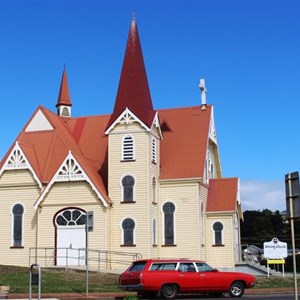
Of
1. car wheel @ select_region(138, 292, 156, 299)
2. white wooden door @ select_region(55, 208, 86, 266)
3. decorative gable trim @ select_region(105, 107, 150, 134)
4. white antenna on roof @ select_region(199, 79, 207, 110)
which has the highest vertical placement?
white antenna on roof @ select_region(199, 79, 207, 110)

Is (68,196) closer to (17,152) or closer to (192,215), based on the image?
(17,152)

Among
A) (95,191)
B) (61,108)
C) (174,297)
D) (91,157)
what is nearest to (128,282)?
(174,297)

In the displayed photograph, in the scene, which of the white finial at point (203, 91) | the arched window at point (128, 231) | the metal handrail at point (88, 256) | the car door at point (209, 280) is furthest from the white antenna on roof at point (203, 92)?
the car door at point (209, 280)

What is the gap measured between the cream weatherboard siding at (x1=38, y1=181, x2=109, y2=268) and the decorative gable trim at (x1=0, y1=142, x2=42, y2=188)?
8.07 ft

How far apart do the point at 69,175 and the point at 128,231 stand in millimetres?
5382

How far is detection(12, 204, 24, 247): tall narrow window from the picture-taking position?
137ft

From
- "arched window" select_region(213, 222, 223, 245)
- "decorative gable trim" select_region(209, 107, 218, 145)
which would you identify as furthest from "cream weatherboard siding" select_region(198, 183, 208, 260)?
"decorative gable trim" select_region(209, 107, 218, 145)

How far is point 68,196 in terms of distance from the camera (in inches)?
1594

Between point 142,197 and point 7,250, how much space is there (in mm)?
10137

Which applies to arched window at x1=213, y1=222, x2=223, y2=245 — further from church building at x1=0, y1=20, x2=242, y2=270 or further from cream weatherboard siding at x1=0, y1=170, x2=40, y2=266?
cream weatherboard siding at x1=0, y1=170, x2=40, y2=266

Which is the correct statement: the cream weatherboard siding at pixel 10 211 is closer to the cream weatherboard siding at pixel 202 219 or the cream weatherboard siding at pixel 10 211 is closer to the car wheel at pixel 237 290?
the cream weatherboard siding at pixel 202 219

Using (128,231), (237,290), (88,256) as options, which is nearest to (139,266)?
(237,290)

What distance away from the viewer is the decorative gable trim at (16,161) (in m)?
41.9

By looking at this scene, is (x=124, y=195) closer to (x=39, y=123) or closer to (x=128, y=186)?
(x=128, y=186)
